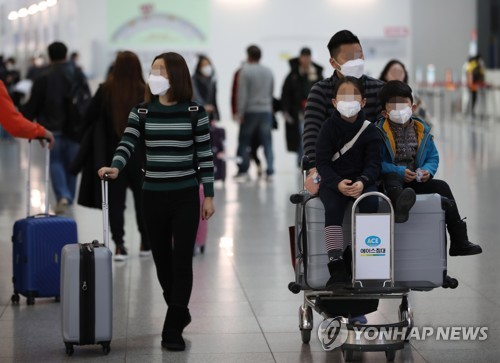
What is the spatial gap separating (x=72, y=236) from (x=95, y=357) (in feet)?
5.63

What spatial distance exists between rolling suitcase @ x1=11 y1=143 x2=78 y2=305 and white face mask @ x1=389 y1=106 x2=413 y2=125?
8.19 feet

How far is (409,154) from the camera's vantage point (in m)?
5.89

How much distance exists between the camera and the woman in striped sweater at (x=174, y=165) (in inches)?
232

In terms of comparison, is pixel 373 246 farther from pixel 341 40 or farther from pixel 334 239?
pixel 341 40

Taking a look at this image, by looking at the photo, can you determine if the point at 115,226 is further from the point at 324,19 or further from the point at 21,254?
the point at 324,19

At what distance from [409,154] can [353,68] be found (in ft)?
1.77

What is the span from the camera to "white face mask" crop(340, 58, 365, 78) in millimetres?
5871

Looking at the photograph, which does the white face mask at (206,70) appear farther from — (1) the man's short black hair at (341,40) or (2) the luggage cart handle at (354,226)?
(2) the luggage cart handle at (354,226)

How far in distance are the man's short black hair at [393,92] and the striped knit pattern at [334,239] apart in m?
0.83

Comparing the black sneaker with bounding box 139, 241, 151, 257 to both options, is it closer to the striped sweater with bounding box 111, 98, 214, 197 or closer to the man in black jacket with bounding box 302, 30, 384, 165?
the striped sweater with bounding box 111, 98, 214, 197

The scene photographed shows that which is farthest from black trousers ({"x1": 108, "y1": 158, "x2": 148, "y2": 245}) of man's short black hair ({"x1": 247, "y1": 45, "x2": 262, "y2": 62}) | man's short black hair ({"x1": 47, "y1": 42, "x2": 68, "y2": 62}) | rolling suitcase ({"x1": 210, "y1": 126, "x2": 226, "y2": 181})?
man's short black hair ({"x1": 247, "y1": 45, "x2": 262, "y2": 62})

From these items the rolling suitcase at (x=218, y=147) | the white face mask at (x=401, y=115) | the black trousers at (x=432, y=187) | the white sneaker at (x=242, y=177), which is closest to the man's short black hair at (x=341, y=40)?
the white face mask at (x=401, y=115)

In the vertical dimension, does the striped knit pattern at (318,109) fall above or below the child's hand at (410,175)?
above

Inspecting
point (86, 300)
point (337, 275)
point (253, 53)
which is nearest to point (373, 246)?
point (337, 275)
